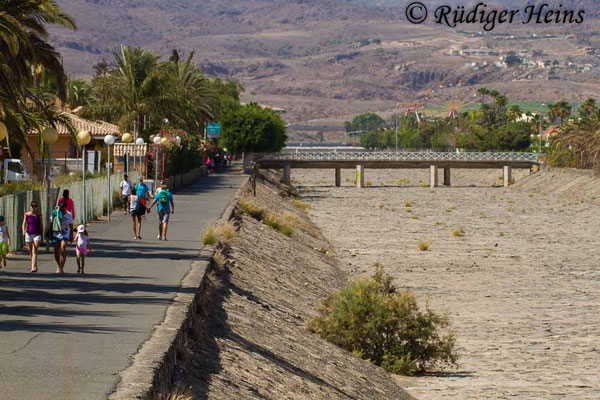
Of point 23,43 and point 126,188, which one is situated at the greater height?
point 23,43

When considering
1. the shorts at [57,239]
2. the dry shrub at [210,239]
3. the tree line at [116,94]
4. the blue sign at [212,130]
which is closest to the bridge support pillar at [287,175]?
the tree line at [116,94]

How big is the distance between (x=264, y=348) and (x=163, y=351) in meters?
4.45

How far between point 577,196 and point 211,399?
78.8 meters

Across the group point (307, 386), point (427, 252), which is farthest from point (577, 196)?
point (307, 386)

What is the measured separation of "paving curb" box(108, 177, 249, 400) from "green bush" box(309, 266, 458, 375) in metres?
2.52

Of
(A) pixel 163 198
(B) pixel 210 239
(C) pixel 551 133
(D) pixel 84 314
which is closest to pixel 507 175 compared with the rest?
(C) pixel 551 133

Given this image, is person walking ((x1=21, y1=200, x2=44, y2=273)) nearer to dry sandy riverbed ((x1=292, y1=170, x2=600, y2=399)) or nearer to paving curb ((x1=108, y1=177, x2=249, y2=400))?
paving curb ((x1=108, y1=177, x2=249, y2=400))

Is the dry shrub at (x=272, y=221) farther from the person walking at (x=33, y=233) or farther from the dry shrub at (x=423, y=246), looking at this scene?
the person walking at (x=33, y=233)

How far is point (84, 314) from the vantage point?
48.2 feet

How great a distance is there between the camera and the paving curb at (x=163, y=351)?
1010 cm

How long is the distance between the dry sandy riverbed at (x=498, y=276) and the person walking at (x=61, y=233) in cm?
610

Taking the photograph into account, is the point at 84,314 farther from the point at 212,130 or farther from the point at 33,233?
the point at 212,130

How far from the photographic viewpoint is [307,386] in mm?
14320

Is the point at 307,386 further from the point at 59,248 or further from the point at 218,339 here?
the point at 59,248
